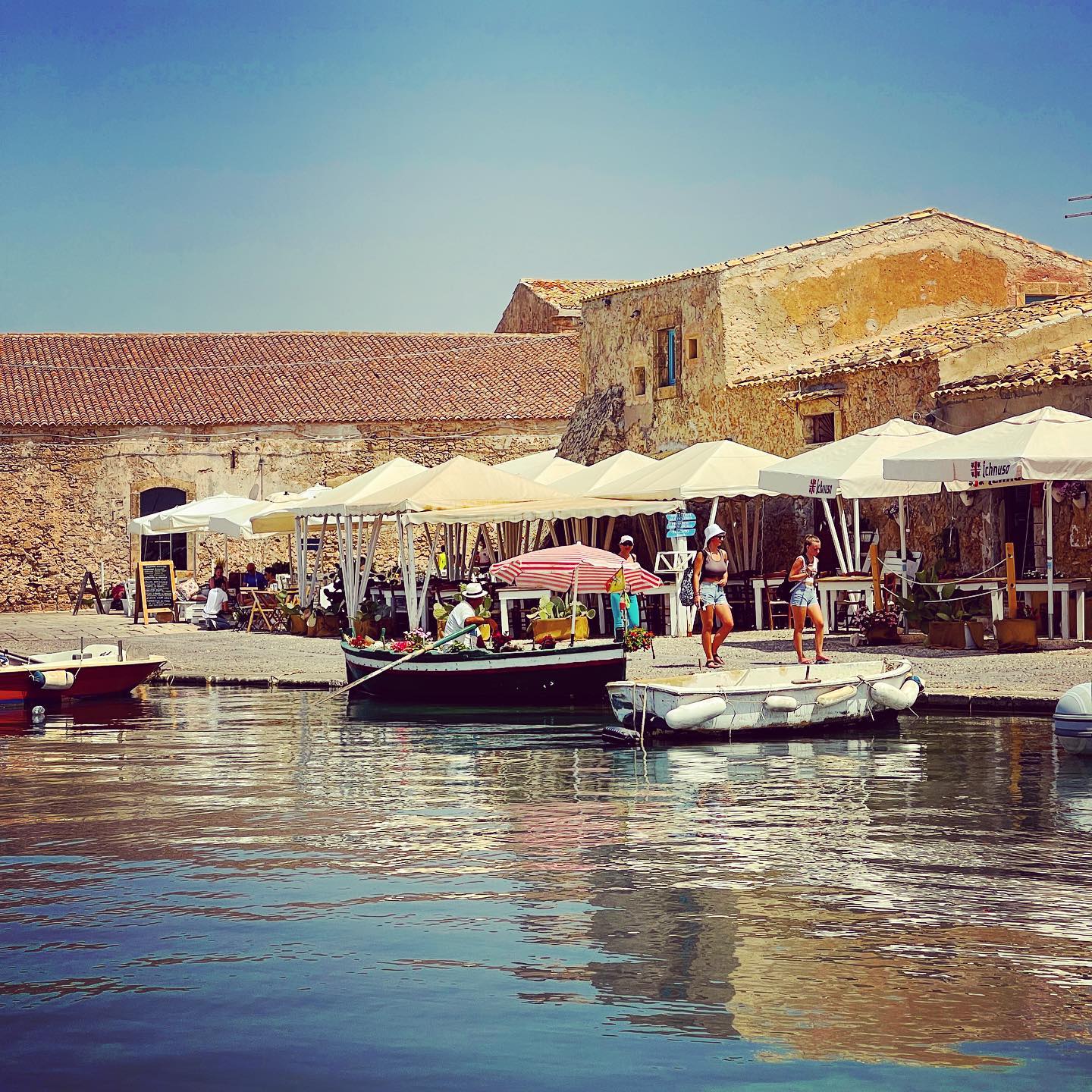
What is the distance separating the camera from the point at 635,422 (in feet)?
109

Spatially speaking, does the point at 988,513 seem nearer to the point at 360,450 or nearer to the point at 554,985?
the point at 554,985

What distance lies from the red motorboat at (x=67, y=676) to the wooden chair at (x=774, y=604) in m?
8.47

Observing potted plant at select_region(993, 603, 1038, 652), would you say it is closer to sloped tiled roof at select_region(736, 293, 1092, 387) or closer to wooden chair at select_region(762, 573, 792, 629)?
wooden chair at select_region(762, 573, 792, 629)

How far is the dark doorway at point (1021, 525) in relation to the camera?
2298 cm

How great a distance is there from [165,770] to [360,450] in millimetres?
26802

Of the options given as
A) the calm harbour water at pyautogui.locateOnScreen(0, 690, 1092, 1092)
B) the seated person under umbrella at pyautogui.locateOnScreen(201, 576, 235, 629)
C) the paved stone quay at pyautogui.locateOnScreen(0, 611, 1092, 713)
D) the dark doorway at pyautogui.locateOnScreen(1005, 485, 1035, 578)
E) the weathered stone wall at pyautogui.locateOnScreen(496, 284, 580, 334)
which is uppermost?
the weathered stone wall at pyautogui.locateOnScreen(496, 284, 580, 334)

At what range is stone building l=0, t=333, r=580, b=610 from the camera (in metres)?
38.9

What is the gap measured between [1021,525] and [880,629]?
3730mm

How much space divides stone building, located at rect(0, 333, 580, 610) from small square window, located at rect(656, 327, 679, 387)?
26.1ft

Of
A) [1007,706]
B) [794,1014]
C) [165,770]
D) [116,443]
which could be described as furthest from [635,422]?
[794,1014]

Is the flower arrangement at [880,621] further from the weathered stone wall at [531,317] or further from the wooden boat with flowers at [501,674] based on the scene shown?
the weathered stone wall at [531,317]

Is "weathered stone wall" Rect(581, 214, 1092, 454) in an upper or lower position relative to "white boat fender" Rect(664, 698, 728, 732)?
upper

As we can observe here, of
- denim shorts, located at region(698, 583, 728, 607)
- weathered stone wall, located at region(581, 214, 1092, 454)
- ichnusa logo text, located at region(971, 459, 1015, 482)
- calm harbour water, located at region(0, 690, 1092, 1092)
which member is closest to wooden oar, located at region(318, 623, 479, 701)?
denim shorts, located at region(698, 583, 728, 607)

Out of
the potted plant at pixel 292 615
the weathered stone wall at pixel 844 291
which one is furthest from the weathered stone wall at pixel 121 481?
the weathered stone wall at pixel 844 291
